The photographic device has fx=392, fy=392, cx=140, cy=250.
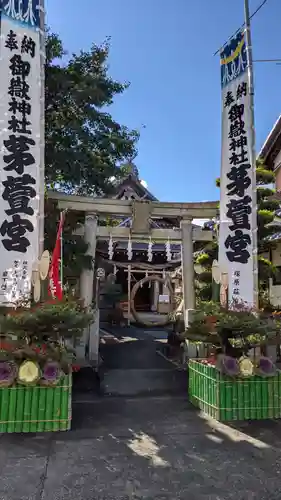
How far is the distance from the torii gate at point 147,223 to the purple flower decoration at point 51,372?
13.9 ft

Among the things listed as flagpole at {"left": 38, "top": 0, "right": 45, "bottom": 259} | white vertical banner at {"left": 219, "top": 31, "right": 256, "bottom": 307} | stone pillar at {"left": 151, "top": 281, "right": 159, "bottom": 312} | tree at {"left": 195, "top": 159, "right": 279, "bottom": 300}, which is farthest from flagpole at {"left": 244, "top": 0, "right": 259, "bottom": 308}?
stone pillar at {"left": 151, "top": 281, "right": 159, "bottom": 312}

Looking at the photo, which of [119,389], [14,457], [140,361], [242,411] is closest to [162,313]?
[140,361]

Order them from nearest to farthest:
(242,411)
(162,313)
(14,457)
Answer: (14,457)
(242,411)
(162,313)

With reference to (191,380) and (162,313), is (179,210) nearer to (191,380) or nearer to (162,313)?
(191,380)

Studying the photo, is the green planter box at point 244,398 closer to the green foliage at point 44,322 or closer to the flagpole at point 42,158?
the green foliage at point 44,322

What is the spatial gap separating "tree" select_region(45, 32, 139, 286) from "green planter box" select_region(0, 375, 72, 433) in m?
3.96

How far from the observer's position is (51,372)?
5.64 metres

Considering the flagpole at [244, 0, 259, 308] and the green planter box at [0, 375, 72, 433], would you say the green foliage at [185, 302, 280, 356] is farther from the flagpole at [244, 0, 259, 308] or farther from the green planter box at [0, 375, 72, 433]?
the green planter box at [0, 375, 72, 433]

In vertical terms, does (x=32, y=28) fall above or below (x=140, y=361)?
above

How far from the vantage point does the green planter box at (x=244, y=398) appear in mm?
6133

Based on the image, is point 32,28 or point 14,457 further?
point 32,28

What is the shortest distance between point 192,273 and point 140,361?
2780 mm

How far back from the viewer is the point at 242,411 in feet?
20.2

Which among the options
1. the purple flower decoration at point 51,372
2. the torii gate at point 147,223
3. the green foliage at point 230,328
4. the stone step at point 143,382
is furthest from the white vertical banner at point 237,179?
the purple flower decoration at point 51,372
